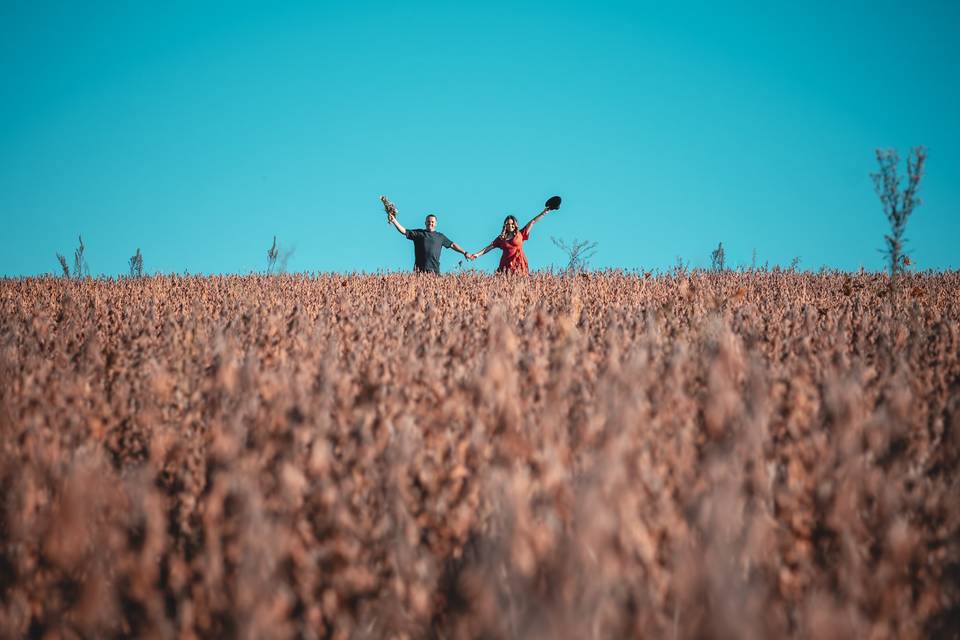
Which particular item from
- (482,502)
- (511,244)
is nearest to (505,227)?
(511,244)

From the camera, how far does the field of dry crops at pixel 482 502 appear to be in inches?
36.8

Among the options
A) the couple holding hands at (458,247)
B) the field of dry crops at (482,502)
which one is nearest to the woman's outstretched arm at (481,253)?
the couple holding hands at (458,247)

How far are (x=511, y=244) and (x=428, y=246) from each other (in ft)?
5.39

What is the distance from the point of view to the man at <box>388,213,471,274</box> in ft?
39.1

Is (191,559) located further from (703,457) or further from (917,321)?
(917,321)

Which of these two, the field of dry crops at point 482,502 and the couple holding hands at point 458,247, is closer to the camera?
the field of dry crops at point 482,502

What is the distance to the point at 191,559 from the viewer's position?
1.36 metres

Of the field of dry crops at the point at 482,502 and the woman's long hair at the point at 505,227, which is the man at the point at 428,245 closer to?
the woman's long hair at the point at 505,227

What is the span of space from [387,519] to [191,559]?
46cm

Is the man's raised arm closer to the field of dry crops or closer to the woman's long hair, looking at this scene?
the woman's long hair

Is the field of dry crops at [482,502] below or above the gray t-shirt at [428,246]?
below

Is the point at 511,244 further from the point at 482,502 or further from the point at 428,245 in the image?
the point at 482,502

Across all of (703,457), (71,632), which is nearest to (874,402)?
(703,457)

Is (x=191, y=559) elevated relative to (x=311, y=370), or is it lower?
lower
